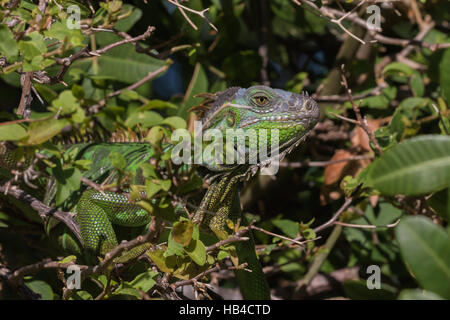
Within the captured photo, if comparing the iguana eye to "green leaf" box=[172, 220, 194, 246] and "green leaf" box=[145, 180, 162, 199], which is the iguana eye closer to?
"green leaf" box=[172, 220, 194, 246]

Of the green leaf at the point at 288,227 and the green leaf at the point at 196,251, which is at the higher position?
the green leaf at the point at 196,251

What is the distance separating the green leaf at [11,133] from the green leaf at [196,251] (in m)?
0.62

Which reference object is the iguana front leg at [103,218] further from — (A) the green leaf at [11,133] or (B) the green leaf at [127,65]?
(A) the green leaf at [11,133]

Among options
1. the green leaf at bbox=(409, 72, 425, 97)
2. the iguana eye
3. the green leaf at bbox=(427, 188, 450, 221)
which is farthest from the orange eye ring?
the green leaf at bbox=(409, 72, 425, 97)

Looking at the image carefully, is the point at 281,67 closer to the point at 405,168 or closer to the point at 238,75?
the point at 238,75

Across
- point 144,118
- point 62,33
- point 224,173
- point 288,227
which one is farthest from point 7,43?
point 288,227

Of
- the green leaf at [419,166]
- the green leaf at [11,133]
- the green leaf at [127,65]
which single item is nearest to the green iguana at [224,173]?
the green leaf at [127,65]

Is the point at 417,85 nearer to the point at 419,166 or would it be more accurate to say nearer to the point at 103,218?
the point at 103,218

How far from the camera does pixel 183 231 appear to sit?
66.3 inches

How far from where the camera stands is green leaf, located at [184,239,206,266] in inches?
70.2

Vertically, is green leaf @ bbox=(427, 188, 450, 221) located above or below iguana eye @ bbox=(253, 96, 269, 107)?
below

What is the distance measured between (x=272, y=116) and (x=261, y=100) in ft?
0.35

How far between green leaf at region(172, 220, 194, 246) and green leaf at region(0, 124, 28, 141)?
0.51 metres

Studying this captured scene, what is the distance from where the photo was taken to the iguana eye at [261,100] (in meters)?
2.64
